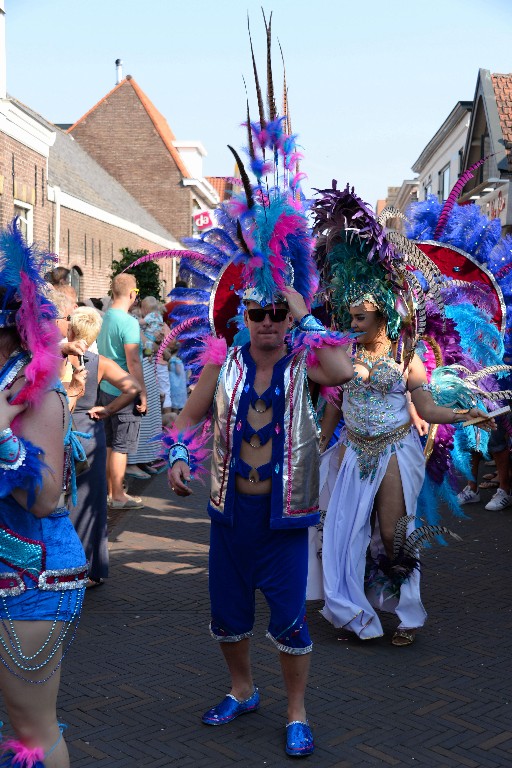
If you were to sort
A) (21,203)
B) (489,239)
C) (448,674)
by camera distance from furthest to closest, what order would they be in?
1. (21,203)
2. (489,239)
3. (448,674)

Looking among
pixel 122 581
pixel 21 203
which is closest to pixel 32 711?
pixel 122 581

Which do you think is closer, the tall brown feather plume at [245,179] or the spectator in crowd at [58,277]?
the tall brown feather plume at [245,179]

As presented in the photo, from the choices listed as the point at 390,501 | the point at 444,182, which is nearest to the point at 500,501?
the point at 390,501

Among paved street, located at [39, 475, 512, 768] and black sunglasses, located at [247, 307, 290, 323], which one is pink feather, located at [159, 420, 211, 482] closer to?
black sunglasses, located at [247, 307, 290, 323]

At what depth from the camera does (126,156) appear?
1780 inches

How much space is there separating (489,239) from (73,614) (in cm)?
484

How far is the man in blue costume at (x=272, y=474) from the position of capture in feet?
11.9

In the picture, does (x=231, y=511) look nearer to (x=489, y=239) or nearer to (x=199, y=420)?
(x=199, y=420)

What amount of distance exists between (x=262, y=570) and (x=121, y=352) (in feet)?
15.0

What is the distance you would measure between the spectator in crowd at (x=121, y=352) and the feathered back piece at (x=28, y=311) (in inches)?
183

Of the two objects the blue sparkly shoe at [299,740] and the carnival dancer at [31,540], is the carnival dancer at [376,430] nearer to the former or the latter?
the blue sparkly shoe at [299,740]

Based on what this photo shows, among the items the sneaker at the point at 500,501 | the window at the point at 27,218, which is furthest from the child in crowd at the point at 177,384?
the window at the point at 27,218

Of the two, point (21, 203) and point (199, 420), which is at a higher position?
point (21, 203)

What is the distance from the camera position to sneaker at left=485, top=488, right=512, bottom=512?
8.56 metres
